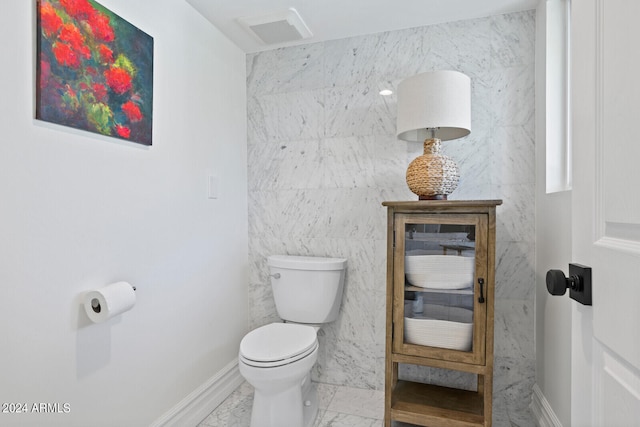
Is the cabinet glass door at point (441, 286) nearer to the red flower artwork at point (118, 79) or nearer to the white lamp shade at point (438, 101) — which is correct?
the white lamp shade at point (438, 101)

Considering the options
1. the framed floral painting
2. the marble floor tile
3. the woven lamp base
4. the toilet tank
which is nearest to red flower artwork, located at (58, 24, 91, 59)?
the framed floral painting

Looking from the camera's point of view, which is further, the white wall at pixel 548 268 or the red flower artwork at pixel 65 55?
the white wall at pixel 548 268

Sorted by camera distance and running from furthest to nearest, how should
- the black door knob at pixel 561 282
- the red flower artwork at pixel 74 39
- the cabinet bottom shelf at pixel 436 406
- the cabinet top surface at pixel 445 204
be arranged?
the cabinet bottom shelf at pixel 436 406, the cabinet top surface at pixel 445 204, the red flower artwork at pixel 74 39, the black door knob at pixel 561 282

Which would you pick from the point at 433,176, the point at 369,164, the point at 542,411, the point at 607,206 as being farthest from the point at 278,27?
the point at 542,411

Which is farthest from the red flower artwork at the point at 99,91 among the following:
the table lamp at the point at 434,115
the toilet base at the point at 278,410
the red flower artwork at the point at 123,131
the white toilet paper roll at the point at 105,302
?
the toilet base at the point at 278,410

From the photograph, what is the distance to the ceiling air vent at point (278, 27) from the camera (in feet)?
6.05

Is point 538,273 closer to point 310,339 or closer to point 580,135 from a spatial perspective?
point 310,339

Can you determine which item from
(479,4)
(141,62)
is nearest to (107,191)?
(141,62)

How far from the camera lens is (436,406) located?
1659 millimetres

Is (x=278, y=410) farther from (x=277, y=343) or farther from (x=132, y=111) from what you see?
(x=132, y=111)

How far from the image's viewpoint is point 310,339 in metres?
1.69

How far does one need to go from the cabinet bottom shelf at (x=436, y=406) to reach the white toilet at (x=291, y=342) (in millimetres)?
461

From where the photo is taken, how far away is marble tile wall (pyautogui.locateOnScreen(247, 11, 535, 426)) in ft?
5.98

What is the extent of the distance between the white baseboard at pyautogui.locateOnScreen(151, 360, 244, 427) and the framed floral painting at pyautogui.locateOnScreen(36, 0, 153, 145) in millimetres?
1230
